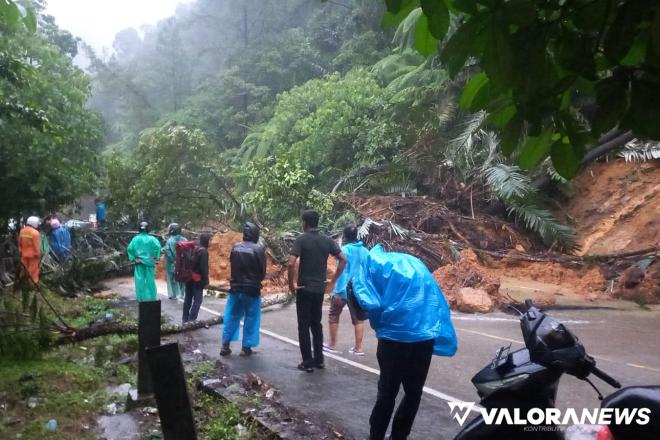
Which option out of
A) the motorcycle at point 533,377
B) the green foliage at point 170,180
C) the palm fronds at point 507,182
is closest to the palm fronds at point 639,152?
the palm fronds at point 507,182

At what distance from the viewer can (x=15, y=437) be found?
4352 millimetres

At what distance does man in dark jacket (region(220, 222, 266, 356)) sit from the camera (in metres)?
6.40

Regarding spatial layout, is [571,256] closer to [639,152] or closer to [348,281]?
[639,152]

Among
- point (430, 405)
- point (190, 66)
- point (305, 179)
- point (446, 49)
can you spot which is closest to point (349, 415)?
point (430, 405)

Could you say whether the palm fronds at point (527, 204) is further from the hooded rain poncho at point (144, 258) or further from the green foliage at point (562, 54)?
the green foliage at point (562, 54)

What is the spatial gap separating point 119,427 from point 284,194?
1023 centimetres

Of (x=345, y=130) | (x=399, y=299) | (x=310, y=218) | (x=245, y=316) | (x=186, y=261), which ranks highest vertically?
(x=345, y=130)

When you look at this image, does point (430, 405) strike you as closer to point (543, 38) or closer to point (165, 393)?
point (165, 393)

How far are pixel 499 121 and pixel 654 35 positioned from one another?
58 centimetres

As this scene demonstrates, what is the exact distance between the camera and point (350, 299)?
14.0ft

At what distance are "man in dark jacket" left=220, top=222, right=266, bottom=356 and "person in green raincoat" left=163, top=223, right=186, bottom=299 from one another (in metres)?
4.37

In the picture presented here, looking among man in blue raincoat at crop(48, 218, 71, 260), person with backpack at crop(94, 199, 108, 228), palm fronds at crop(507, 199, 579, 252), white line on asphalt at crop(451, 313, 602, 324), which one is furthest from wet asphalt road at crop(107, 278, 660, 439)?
person with backpack at crop(94, 199, 108, 228)

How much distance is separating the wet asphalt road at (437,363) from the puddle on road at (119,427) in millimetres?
1248

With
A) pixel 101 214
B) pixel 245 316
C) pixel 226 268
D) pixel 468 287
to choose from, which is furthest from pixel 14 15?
pixel 101 214
